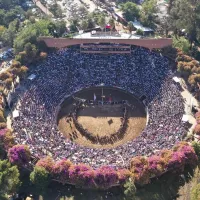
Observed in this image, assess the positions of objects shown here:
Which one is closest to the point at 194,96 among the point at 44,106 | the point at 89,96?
the point at 89,96

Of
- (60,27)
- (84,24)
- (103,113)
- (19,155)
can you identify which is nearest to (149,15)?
(84,24)

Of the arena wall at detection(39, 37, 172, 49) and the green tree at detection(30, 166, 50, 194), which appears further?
the arena wall at detection(39, 37, 172, 49)

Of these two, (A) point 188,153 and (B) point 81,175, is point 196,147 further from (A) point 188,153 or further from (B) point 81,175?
(B) point 81,175

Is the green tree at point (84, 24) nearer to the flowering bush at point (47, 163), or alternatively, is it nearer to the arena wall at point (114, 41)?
the arena wall at point (114, 41)

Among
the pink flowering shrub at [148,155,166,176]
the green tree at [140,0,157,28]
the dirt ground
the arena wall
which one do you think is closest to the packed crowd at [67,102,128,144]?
the dirt ground

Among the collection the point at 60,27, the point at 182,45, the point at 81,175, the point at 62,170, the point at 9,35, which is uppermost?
the point at 182,45

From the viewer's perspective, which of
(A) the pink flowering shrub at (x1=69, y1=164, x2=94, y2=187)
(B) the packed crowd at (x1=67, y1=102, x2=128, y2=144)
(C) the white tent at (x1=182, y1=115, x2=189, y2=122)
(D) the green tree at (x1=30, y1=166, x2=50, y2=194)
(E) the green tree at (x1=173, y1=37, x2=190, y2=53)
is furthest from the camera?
(E) the green tree at (x1=173, y1=37, x2=190, y2=53)

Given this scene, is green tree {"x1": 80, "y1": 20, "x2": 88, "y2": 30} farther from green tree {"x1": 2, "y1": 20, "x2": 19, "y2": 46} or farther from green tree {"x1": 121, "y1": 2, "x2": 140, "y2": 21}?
green tree {"x1": 2, "y1": 20, "x2": 19, "y2": 46}

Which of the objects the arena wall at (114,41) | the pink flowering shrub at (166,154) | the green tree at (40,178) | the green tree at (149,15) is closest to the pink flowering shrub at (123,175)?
the pink flowering shrub at (166,154)
